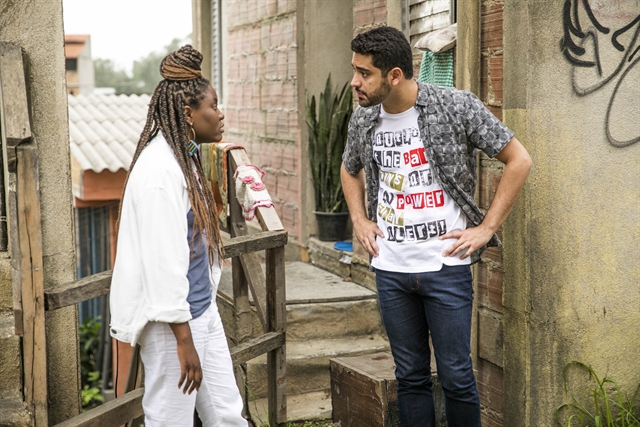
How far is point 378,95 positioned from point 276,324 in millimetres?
1801

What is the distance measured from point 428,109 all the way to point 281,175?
14.8 feet

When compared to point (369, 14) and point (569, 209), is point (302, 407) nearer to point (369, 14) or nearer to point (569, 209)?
point (569, 209)

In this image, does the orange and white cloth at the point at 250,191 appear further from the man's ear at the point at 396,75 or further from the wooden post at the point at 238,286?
the man's ear at the point at 396,75

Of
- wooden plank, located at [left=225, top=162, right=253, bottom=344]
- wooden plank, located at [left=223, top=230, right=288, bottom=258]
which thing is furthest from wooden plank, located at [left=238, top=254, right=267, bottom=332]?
wooden plank, located at [left=223, top=230, right=288, bottom=258]

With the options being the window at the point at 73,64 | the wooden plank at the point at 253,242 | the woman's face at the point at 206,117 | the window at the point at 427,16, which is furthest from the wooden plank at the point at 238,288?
the window at the point at 73,64

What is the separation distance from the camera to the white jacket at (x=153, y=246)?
2.83m

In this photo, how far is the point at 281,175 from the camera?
311 inches

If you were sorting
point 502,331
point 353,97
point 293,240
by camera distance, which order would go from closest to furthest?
point 502,331 < point 353,97 < point 293,240

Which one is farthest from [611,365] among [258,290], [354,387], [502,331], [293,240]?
[293,240]

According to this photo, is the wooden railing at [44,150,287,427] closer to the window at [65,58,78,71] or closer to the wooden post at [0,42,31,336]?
the wooden post at [0,42,31,336]

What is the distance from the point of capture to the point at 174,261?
285 cm

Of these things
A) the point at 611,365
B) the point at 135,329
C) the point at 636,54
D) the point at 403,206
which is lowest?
the point at 611,365

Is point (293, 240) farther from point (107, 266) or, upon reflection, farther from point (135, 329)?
point (107, 266)

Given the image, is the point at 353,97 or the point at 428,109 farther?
the point at 353,97
